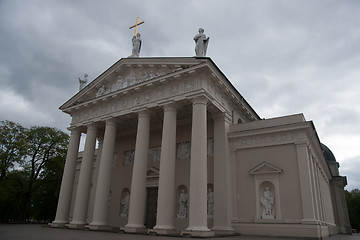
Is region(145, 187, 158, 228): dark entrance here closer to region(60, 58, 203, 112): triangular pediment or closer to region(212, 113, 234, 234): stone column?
region(212, 113, 234, 234): stone column

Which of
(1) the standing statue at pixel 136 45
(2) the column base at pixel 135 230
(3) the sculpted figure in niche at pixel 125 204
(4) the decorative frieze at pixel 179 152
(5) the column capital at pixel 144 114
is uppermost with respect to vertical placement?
(1) the standing statue at pixel 136 45

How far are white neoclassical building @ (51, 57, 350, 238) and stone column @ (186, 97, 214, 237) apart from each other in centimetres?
5

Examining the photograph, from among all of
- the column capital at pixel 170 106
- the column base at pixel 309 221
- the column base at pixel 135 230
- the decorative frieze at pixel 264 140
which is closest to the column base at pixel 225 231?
the column base at pixel 309 221

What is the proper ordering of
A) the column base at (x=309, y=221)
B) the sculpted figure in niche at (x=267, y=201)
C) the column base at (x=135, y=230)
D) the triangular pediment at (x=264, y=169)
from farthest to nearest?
the triangular pediment at (x=264, y=169) < the sculpted figure in niche at (x=267, y=201) < the column base at (x=135, y=230) < the column base at (x=309, y=221)

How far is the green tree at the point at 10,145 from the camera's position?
24250 millimetres

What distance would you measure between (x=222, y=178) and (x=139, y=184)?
4.58m

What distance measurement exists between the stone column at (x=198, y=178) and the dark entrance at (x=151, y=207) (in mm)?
5678

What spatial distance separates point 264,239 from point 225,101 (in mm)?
8061

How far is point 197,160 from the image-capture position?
525 inches

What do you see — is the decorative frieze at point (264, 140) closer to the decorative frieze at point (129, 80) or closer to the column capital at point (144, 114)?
the column capital at point (144, 114)

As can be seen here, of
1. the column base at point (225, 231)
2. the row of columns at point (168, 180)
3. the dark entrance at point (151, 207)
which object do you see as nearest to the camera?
the row of columns at point (168, 180)

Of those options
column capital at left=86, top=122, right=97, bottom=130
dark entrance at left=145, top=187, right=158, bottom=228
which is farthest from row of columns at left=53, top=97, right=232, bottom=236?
dark entrance at left=145, top=187, right=158, bottom=228

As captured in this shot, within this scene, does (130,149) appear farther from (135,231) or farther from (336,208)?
(336,208)

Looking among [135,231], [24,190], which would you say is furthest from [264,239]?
[24,190]
